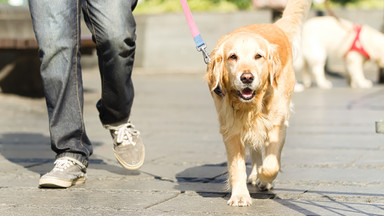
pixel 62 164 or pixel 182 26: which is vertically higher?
pixel 62 164

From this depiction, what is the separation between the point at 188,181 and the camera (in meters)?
4.17

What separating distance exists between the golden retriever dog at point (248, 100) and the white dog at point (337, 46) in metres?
7.06

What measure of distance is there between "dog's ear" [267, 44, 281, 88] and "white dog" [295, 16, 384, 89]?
7158mm

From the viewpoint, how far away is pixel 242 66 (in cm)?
356

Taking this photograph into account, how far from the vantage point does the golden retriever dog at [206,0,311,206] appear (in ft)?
11.8

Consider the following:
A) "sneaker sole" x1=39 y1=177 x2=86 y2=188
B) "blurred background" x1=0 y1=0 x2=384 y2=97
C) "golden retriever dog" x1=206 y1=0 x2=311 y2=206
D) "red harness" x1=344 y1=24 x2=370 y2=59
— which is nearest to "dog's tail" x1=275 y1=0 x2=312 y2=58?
"golden retriever dog" x1=206 y1=0 x2=311 y2=206

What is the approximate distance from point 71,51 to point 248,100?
1.12 metres

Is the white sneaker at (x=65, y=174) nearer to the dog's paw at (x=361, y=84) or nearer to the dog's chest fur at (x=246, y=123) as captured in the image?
the dog's chest fur at (x=246, y=123)

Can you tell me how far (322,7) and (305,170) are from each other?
1107 centimetres

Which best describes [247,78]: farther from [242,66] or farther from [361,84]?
[361,84]

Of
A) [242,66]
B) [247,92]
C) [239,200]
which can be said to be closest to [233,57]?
[242,66]

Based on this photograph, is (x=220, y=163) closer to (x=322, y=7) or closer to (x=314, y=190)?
(x=314, y=190)

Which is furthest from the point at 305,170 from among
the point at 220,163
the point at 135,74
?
the point at 135,74

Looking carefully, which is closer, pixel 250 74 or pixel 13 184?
pixel 250 74
